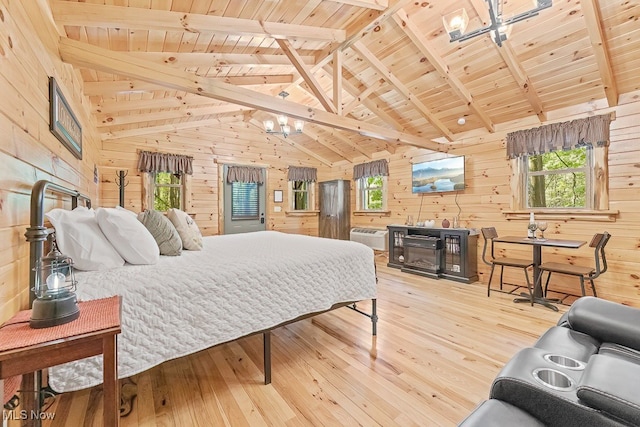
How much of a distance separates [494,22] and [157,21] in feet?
8.19

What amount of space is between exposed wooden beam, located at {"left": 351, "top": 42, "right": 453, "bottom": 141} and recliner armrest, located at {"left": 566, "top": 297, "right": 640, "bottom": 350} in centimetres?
329

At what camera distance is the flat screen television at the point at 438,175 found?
15.5ft

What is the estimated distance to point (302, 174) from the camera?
6980mm

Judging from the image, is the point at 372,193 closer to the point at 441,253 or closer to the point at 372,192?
the point at 372,192

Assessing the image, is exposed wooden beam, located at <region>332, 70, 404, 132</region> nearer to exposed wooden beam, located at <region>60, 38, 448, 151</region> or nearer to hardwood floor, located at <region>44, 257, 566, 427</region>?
exposed wooden beam, located at <region>60, 38, 448, 151</region>

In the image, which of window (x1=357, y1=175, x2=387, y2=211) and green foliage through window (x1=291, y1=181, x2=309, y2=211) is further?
green foliage through window (x1=291, y1=181, x2=309, y2=211)

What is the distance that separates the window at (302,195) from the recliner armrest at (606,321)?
598 centimetres

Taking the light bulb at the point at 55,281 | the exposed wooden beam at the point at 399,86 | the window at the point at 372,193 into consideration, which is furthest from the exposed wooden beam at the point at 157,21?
the window at the point at 372,193

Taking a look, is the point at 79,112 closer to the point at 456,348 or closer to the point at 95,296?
the point at 95,296

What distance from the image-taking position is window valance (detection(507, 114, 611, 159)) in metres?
3.35

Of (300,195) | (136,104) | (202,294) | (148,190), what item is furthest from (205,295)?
(300,195)

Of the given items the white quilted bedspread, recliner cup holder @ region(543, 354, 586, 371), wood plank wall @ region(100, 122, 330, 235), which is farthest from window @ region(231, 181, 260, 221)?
recliner cup holder @ region(543, 354, 586, 371)

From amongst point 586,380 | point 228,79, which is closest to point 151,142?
point 228,79

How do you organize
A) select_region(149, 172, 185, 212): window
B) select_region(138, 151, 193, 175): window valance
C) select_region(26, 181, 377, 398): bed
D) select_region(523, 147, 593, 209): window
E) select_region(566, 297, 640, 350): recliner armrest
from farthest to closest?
1. select_region(149, 172, 185, 212): window
2. select_region(138, 151, 193, 175): window valance
3. select_region(523, 147, 593, 209): window
4. select_region(26, 181, 377, 398): bed
5. select_region(566, 297, 640, 350): recliner armrest
